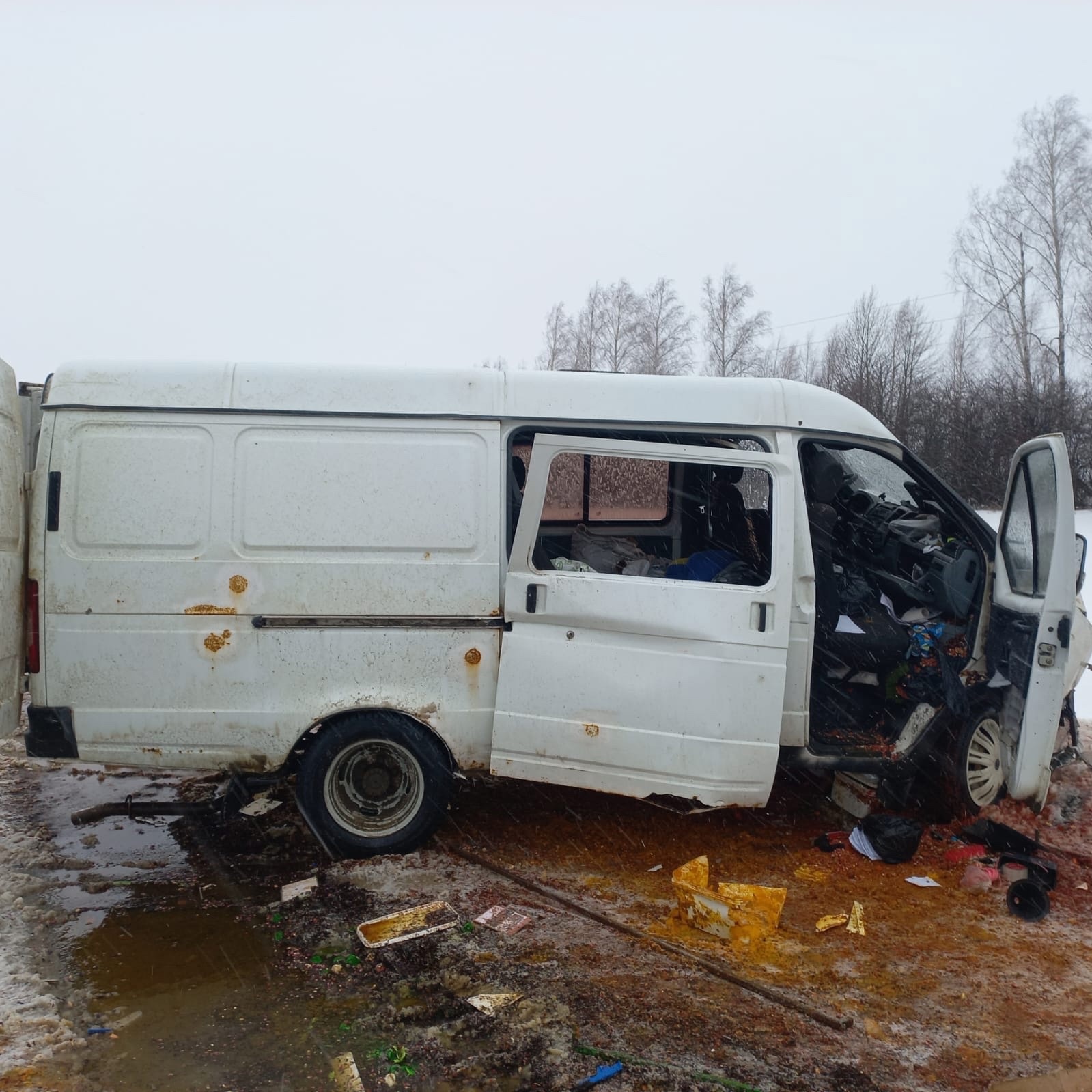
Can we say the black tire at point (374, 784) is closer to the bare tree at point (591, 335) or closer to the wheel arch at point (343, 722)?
the wheel arch at point (343, 722)

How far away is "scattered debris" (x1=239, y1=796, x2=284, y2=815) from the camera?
4.94 meters

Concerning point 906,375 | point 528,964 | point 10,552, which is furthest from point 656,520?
point 906,375

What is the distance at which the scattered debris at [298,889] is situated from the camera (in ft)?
13.1

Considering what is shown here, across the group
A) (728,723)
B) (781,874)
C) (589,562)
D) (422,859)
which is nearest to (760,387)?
(589,562)

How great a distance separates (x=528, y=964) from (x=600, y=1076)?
2.33ft

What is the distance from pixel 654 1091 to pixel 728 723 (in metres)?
1.72

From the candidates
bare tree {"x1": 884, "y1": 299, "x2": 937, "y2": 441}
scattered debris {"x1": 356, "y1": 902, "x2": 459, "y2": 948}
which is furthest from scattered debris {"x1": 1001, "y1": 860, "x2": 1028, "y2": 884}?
bare tree {"x1": 884, "y1": 299, "x2": 937, "y2": 441}

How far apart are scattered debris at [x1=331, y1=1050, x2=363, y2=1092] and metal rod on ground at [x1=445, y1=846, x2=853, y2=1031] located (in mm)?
1315

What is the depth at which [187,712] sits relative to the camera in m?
4.09

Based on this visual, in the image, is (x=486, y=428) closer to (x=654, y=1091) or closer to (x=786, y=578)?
(x=786, y=578)

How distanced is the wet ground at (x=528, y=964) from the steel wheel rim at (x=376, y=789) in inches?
7.4

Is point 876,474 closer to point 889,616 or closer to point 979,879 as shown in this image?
point 889,616

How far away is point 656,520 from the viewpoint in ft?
18.9

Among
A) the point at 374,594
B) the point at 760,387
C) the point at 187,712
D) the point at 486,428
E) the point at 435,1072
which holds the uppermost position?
the point at 760,387
